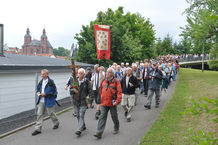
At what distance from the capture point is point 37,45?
495 feet

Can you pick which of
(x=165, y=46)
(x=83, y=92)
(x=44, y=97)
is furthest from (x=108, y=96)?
(x=165, y=46)

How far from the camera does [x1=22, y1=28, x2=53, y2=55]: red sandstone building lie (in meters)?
149

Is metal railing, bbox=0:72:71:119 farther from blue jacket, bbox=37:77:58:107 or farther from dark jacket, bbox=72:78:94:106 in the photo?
dark jacket, bbox=72:78:94:106

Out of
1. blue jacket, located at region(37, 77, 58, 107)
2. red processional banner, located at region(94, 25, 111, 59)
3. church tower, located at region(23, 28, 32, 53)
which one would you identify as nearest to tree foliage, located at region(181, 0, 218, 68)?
red processional banner, located at region(94, 25, 111, 59)

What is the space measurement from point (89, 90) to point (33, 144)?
2092 millimetres

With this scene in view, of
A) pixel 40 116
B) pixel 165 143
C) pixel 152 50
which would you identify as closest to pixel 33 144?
pixel 40 116

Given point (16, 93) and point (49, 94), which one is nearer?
point (49, 94)

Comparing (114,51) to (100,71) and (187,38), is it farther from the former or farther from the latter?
(100,71)

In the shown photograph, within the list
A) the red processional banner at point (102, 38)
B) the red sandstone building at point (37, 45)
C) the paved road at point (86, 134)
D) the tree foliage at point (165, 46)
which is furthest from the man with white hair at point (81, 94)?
the red sandstone building at point (37, 45)

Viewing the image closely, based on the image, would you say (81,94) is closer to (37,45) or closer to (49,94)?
(49,94)

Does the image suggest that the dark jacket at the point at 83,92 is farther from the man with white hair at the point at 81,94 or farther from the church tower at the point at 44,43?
the church tower at the point at 44,43

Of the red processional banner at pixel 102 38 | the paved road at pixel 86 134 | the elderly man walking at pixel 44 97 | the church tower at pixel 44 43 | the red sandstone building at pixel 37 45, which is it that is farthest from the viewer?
the church tower at pixel 44 43

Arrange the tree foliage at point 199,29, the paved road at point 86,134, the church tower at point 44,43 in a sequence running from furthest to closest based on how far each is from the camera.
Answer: the church tower at point 44,43 → the tree foliage at point 199,29 → the paved road at point 86,134

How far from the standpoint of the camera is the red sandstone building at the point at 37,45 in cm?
14925
